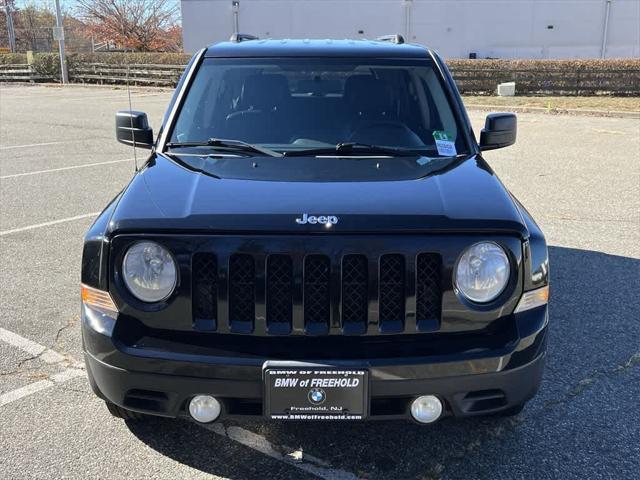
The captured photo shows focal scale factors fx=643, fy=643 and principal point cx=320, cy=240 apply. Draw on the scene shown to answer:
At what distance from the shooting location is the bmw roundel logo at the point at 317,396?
2389 millimetres

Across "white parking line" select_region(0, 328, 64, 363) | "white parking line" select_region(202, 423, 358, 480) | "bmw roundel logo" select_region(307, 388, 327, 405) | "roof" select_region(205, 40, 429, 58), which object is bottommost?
"white parking line" select_region(202, 423, 358, 480)

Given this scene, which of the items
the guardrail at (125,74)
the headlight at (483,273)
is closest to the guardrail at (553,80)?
the guardrail at (125,74)

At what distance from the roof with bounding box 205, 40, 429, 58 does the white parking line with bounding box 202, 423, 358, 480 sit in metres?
2.24

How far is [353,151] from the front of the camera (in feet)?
11.1

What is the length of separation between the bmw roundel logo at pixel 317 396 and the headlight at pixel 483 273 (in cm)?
66

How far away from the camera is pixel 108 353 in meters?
2.47

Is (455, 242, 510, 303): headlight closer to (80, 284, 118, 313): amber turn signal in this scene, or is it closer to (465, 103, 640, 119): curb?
(80, 284, 118, 313): amber turn signal

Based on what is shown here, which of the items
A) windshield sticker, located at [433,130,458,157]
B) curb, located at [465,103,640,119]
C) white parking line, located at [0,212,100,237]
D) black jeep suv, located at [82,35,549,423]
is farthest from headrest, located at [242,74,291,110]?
curb, located at [465,103,640,119]

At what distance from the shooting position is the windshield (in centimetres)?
359

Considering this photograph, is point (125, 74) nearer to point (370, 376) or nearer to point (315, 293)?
point (315, 293)

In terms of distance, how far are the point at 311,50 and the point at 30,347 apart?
2.50 metres

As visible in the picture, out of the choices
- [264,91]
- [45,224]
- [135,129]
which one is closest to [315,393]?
[264,91]

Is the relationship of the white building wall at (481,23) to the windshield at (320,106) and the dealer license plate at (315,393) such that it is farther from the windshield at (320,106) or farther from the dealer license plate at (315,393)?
the dealer license plate at (315,393)

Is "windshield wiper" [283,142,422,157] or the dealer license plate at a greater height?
"windshield wiper" [283,142,422,157]
